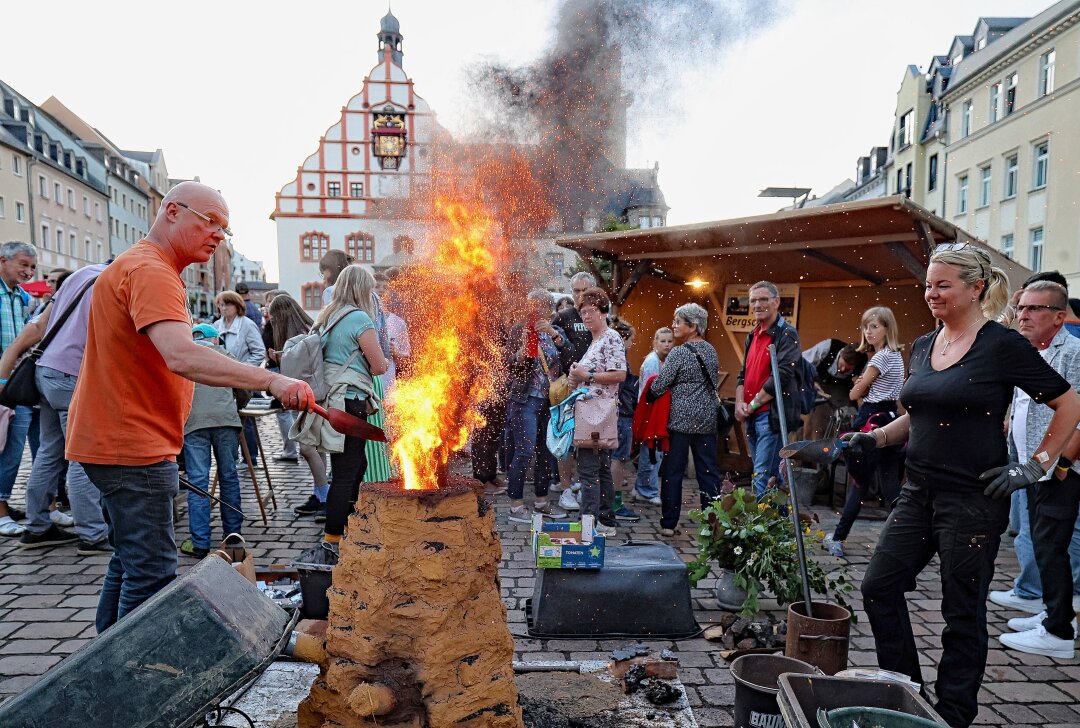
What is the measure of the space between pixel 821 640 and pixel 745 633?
2.39ft

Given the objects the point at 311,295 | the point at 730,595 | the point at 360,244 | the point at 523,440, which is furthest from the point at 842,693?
the point at 311,295

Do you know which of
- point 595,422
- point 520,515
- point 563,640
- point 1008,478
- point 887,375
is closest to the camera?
point 1008,478

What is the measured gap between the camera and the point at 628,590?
4.27m

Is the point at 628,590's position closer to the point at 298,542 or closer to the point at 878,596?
the point at 878,596

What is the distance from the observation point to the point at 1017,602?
4.68m

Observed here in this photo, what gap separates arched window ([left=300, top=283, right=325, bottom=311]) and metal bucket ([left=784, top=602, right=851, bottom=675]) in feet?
130

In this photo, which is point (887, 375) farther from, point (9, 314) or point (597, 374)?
point (9, 314)

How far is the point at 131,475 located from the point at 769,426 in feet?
17.1

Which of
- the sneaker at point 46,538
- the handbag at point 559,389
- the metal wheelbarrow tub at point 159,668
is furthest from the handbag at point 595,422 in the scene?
the sneaker at point 46,538

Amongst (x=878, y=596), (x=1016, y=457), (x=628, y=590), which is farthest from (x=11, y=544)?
(x=1016, y=457)

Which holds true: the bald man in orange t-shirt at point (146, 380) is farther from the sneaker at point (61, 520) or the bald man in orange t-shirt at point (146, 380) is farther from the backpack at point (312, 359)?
the sneaker at point (61, 520)

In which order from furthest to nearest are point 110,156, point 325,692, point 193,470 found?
1. point 110,156
2. point 193,470
3. point 325,692

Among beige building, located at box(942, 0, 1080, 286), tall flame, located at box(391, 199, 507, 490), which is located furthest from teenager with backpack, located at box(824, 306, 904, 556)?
beige building, located at box(942, 0, 1080, 286)

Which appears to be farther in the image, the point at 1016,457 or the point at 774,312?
the point at 774,312
